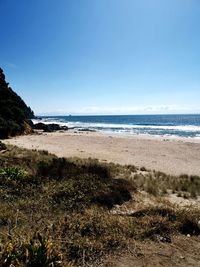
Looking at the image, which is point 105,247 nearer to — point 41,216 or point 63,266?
point 63,266

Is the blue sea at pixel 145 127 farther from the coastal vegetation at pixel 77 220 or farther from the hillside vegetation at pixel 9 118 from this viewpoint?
the coastal vegetation at pixel 77 220

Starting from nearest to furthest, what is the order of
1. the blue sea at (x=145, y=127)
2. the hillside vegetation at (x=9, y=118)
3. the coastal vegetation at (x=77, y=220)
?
1. the coastal vegetation at (x=77, y=220)
2. the hillside vegetation at (x=9, y=118)
3. the blue sea at (x=145, y=127)

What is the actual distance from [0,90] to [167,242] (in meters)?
40.1

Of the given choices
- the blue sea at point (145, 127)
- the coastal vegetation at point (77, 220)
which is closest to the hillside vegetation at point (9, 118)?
the blue sea at point (145, 127)

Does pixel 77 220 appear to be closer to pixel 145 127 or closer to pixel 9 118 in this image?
pixel 9 118

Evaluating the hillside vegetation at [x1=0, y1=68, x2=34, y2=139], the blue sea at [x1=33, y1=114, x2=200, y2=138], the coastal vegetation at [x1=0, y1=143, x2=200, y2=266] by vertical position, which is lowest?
the blue sea at [x1=33, y1=114, x2=200, y2=138]

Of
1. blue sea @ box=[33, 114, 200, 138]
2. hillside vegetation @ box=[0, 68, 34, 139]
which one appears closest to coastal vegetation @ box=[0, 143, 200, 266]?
hillside vegetation @ box=[0, 68, 34, 139]

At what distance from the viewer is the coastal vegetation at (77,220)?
4.71 m

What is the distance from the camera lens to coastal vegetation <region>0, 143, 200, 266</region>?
4.71 meters

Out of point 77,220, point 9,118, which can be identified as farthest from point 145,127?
point 77,220

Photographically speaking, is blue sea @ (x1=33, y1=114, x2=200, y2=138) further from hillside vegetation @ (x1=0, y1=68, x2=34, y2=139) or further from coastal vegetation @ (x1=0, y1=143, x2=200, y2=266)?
coastal vegetation @ (x1=0, y1=143, x2=200, y2=266)

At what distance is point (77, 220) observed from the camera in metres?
6.24

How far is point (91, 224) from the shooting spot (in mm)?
6125

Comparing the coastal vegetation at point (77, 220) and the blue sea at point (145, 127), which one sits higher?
the coastal vegetation at point (77, 220)
